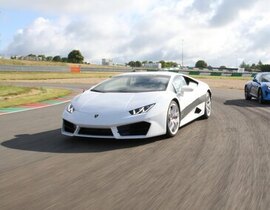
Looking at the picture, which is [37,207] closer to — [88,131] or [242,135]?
[88,131]

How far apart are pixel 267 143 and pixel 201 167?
2034mm

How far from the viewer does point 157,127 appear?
6.71 meters

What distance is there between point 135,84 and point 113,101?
103 centimetres

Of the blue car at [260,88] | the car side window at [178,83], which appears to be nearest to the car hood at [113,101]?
the car side window at [178,83]

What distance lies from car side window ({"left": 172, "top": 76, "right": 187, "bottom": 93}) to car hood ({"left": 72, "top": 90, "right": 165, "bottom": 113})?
2.27ft

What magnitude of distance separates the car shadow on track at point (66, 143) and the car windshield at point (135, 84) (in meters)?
1.07

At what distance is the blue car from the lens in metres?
13.9

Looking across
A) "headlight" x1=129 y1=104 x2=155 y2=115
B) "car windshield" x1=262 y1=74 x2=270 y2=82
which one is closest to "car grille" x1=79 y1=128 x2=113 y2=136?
"headlight" x1=129 y1=104 x2=155 y2=115

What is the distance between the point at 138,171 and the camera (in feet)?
16.3

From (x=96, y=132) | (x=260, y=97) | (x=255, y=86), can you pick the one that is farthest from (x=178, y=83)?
(x=255, y=86)

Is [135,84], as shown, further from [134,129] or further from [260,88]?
[260,88]

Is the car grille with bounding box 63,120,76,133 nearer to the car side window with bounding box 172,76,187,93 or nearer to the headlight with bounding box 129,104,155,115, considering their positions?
the headlight with bounding box 129,104,155,115

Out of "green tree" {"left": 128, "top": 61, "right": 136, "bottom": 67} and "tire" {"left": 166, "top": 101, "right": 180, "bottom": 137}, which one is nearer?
"tire" {"left": 166, "top": 101, "right": 180, "bottom": 137}

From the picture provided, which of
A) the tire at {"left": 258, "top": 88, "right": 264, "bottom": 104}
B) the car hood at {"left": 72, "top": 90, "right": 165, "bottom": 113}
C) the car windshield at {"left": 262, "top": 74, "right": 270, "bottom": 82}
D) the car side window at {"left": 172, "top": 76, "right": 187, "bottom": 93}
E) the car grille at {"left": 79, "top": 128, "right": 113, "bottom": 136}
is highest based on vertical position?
the car side window at {"left": 172, "top": 76, "right": 187, "bottom": 93}
